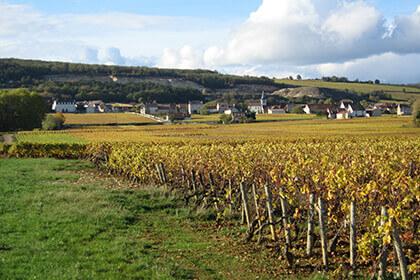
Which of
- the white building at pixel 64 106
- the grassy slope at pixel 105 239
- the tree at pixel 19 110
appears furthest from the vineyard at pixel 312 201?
the white building at pixel 64 106

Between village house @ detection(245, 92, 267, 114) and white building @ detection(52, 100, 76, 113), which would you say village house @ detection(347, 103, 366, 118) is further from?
white building @ detection(52, 100, 76, 113)

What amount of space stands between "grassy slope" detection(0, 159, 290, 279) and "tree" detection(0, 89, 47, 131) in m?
70.5

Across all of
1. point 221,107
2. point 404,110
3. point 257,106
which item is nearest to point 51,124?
point 221,107

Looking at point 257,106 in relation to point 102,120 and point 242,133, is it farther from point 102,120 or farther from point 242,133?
point 242,133

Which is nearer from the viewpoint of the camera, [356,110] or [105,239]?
[105,239]

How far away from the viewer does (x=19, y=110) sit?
257 ft

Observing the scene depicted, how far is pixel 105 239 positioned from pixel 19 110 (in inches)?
3111

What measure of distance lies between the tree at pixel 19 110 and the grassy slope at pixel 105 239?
231 ft

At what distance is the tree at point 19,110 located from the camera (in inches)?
3029

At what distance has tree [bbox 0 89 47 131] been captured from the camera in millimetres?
76938

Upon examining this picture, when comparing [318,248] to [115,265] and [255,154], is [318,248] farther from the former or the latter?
[255,154]

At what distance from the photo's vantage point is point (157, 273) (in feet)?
24.9

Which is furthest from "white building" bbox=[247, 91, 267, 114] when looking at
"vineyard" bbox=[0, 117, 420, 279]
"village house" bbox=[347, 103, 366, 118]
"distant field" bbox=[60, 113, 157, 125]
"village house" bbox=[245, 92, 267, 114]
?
"vineyard" bbox=[0, 117, 420, 279]

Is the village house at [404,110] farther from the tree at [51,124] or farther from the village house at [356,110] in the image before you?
the tree at [51,124]
